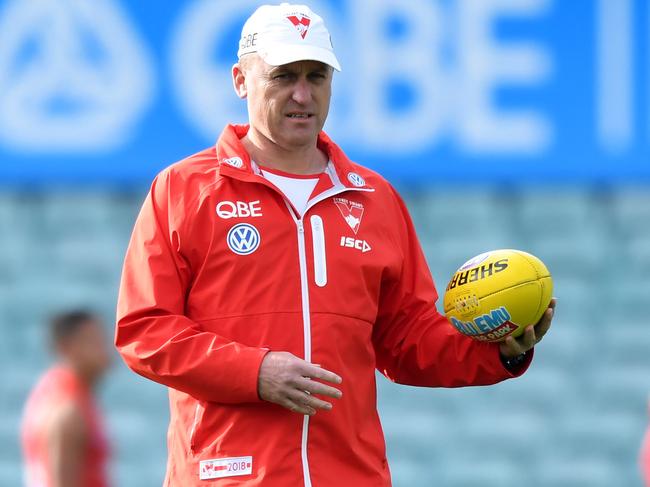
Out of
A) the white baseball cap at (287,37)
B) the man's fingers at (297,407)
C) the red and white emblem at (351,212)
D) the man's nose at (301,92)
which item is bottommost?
the man's fingers at (297,407)

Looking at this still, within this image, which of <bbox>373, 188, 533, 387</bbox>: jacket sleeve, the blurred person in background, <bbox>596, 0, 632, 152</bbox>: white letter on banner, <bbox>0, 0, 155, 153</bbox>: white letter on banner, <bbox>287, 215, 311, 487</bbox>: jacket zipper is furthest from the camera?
<bbox>0, 0, 155, 153</bbox>: white letter on banner

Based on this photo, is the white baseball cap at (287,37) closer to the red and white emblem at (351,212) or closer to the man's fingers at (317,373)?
the red and white emblem at (351,212)

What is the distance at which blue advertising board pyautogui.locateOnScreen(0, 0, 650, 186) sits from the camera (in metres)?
6.70

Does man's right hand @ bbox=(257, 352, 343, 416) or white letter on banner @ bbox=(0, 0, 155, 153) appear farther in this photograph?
white letter on banner @ bbox=(0, 0, 155, 153)

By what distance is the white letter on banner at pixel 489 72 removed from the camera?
6754 mm

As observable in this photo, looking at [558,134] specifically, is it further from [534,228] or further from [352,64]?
[352,64]

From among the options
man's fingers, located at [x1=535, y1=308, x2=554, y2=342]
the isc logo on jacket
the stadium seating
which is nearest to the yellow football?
man's fingers, located at [x1=535, y1=308, x2=554, y2=342]

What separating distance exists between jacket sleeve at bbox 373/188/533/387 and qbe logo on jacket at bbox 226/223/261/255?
1.35ft

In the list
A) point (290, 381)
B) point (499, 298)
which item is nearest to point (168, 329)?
point (290, 381)

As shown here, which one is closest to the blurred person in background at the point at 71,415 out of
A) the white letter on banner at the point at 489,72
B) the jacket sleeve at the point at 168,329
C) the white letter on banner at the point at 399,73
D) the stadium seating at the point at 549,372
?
the stadium seating at the point at 549,372

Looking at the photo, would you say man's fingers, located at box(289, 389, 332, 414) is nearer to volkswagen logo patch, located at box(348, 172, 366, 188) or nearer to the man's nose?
volkswagen logo patch, located at box(348, 172, 366, 188)

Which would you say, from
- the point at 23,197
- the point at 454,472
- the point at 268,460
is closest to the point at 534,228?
the point at 454,472

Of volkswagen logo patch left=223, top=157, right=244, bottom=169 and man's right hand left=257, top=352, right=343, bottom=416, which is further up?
volkswagen logo patch left=223, top=157, right=244, bottom=169

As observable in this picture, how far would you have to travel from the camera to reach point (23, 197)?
722 cm
